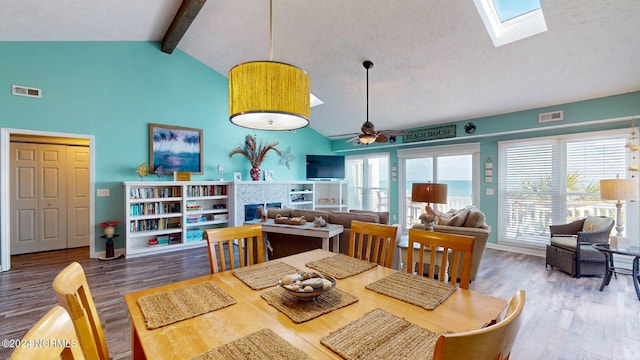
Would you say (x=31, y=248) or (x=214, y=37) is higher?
(x=214, y=37)

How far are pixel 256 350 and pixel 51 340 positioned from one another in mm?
563

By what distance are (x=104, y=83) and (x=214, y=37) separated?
6.59 feet

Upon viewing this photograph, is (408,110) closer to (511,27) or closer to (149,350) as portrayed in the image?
(511,27)

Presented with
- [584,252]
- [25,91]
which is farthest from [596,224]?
[25,91]

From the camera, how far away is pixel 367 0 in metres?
3.19

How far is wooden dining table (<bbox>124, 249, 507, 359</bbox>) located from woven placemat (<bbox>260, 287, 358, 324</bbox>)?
0.9 inches

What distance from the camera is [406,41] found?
144 inches

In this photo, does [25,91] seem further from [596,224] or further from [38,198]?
[596,224]

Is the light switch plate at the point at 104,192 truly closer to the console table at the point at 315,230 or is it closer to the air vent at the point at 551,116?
the console table at the point at 315,230

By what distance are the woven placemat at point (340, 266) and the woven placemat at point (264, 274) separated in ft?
0.59

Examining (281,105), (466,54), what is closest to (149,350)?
(281,105)

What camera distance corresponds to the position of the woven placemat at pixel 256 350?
91 cm

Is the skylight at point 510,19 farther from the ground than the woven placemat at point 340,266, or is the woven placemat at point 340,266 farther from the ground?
the skylight at point 510,19

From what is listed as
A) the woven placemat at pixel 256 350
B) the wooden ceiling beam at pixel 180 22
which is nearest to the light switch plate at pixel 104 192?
→ the wooden ceiling beam at pixel 180 22
